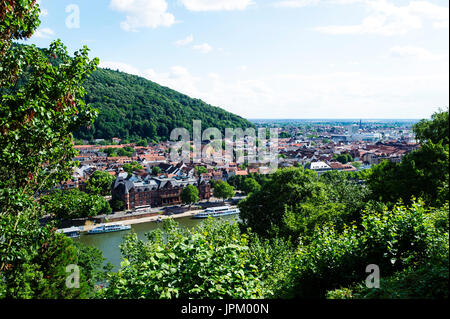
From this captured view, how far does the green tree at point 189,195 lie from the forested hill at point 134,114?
107ft

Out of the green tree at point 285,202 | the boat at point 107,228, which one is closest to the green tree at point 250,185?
the boat at point 107,228

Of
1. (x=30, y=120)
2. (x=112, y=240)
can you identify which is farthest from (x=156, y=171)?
(x=30, y=120)

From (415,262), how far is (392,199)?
6.17 meters

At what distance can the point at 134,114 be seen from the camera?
224 ft

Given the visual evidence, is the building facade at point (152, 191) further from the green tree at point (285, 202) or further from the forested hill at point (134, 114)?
the forested hill at point (134, 114)

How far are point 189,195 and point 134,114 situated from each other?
41.9m

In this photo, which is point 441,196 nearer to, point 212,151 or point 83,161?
point 83,161

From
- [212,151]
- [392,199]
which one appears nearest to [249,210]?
[392,199]

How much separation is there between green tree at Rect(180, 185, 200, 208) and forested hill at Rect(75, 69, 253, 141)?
3249cm

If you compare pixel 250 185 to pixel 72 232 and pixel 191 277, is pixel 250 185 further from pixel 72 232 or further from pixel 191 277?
pixel 191 277

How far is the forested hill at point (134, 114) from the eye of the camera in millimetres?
63341

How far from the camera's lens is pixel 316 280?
4.15 metres

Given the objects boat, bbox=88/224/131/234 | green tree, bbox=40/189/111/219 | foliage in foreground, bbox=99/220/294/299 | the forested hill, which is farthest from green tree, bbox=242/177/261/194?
the forested hill

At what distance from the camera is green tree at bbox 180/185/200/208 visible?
31413 millimetres
